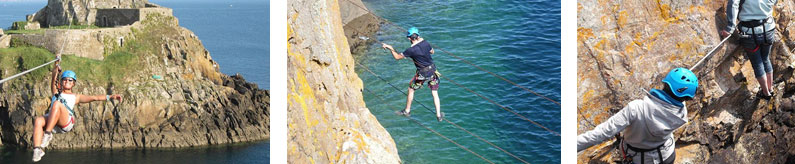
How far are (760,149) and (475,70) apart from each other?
49.4 feet

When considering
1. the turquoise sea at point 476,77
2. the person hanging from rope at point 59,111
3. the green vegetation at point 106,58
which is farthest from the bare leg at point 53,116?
the green vegetation at point 106,58

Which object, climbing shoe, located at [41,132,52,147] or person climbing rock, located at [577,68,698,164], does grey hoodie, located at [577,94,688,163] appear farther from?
climbing shoe, located at [41,132,52,147]

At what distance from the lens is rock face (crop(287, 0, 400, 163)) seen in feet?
30.3

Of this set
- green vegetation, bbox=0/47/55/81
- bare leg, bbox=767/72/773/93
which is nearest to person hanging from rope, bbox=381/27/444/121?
bare leg, bbox=767/72/773/93

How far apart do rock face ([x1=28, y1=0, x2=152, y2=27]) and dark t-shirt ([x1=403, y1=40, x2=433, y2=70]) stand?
53.2 metres

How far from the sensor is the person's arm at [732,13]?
33.3 ft

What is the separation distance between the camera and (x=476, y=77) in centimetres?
2800

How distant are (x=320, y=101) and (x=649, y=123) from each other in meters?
3.73

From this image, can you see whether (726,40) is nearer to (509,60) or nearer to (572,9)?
(572,9)

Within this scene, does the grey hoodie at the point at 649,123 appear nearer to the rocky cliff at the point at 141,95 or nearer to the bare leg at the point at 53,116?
the bare leg at the point at 53,116

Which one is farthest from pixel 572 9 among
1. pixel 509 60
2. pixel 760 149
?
pixel 509 60

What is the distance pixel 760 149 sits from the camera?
13273 millimetres

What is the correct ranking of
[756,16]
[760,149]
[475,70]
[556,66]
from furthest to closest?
1. [556,66]
2. [475,70]
3. [760,149]
4. [756,16]

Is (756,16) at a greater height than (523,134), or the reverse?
(756,16)
